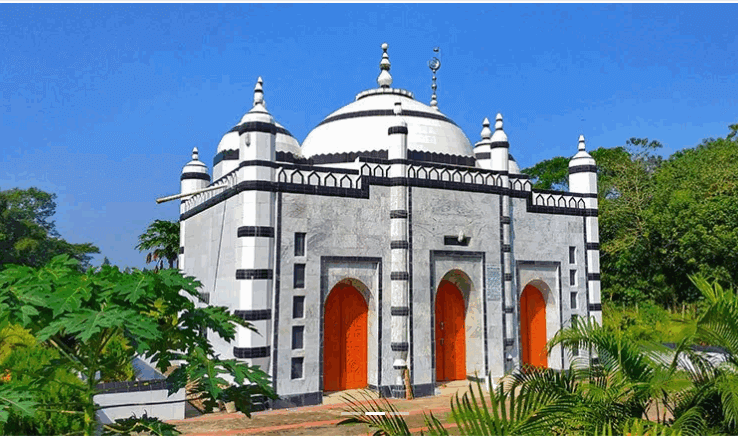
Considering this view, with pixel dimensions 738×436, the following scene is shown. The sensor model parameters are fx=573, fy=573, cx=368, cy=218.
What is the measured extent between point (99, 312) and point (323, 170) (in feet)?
33.1

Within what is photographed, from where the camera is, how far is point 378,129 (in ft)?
58.1

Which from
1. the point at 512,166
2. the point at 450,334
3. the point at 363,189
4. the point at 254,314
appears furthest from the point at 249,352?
the point at 512,166

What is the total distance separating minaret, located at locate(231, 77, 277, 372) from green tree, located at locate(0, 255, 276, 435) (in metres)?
7.50

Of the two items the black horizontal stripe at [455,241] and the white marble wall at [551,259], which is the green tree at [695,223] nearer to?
the white marble wall at [551,259]

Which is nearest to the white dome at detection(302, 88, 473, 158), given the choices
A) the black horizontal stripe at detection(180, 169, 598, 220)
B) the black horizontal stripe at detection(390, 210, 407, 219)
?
the black horizontal stripe at detection(180, 169, 598, 220)

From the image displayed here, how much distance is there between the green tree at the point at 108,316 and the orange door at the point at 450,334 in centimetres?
1084

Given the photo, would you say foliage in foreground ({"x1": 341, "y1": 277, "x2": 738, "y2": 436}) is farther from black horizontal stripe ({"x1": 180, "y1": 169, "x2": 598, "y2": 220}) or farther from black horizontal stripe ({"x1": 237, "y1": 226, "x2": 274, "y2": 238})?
black horizontal stripe ({"x1": 180, "y1": 169, "x2": 598, "y2": 220})

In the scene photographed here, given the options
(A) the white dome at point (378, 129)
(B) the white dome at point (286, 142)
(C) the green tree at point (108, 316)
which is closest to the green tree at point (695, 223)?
(A) the white dome at point (378, 129)

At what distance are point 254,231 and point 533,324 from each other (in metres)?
9.25

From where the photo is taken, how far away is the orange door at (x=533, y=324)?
1733 centimetres

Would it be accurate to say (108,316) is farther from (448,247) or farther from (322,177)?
(448,247)

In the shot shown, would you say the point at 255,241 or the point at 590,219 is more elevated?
the point at 590,219

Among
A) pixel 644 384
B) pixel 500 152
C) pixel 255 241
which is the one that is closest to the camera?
pixel 644 384

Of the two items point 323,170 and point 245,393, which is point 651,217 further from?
point 245,393
